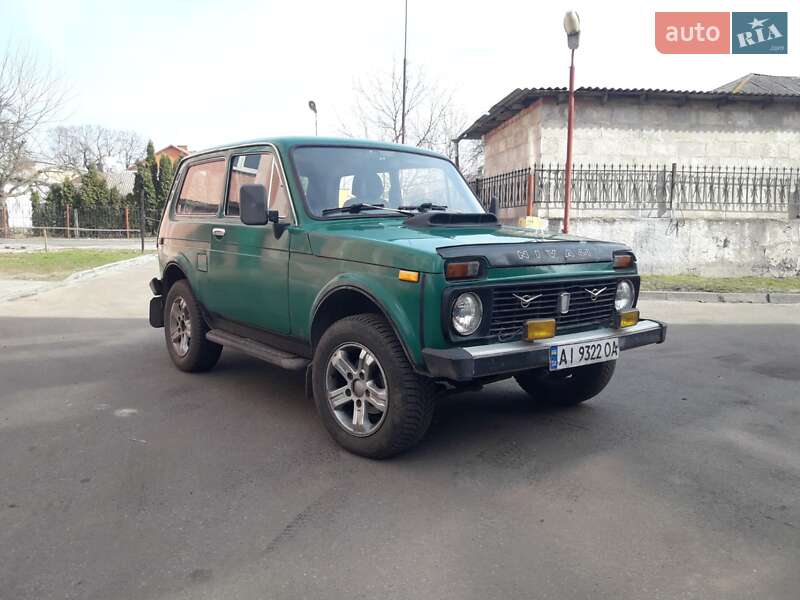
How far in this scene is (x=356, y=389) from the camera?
3920 millimetres

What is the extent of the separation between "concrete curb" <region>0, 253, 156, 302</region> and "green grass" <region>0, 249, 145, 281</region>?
0.22 meters

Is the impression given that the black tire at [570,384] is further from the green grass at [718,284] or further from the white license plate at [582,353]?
the green grass at [718,284]

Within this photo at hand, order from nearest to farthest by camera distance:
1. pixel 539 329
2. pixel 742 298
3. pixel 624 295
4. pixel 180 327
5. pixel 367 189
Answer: pixel 539 329 → pixel 624 295 → pixel 367 189 → pixel 180 327 → pixel 742 298

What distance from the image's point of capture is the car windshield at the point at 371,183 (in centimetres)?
455

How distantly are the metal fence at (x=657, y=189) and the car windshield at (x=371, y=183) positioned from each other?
33.3 feet

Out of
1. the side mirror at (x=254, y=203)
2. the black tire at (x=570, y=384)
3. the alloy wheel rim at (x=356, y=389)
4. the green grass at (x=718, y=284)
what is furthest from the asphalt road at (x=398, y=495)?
the green grass at (x=718, y=284)

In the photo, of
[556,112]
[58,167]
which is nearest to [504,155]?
[556,112]

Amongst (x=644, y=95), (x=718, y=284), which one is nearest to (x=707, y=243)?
(x=718, y=284)

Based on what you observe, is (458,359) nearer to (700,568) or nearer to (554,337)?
(554,337)

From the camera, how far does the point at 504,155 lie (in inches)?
786

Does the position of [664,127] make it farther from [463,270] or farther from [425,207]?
[463,270]

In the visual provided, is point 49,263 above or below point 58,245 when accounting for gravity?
below

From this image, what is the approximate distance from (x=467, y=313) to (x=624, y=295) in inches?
56.6

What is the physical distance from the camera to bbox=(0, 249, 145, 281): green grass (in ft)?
47.6
